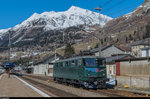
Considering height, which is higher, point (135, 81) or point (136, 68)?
point (136, 68)

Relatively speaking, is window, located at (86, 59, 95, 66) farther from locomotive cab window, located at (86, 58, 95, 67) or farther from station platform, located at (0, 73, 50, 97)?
station platform, located at (0, 73, 50, 97)

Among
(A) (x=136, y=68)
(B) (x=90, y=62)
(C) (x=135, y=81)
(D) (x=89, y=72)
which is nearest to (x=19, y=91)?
(D) (x=89, y=72)

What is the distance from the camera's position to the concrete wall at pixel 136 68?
89.1ft

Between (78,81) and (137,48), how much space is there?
347 ft

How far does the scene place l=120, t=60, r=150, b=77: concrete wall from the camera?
2715cm

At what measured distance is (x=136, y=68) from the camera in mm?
29484

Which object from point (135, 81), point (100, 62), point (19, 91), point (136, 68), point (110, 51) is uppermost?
point (110, 51)

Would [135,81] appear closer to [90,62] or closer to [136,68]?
[136,68]

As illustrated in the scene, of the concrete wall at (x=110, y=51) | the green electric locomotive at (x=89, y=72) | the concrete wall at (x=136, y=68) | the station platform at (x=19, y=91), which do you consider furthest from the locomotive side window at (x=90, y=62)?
the concrete wall at (x=110, y=51)

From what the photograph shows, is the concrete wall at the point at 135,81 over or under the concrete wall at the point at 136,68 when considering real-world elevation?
under

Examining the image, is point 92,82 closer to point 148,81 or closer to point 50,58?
point 148,81

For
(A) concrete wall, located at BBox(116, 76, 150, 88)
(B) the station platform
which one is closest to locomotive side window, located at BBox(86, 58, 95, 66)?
(A) concrete wall, located at BBox(116, 76, 150, 88)

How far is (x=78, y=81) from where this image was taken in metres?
24.0

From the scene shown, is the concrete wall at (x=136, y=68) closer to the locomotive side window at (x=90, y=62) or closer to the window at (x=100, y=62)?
the window at (x=100, y=62)
